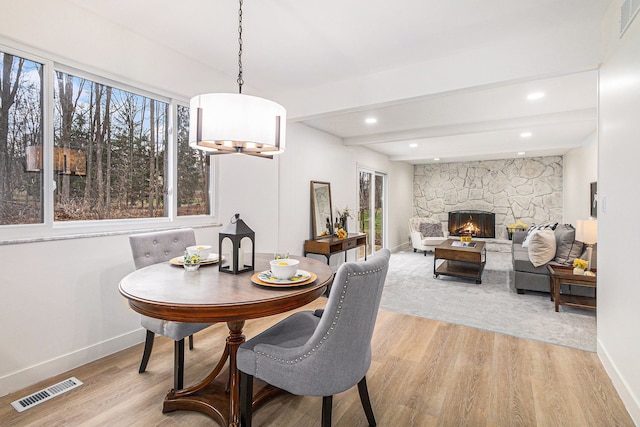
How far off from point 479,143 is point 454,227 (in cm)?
297

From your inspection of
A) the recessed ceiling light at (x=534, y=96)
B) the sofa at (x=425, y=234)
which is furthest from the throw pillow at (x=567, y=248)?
the sofa at (x=425, y=234)

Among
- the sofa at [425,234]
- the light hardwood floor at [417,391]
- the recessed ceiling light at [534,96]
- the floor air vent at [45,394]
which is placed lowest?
the light hardwood floor at [417,391]

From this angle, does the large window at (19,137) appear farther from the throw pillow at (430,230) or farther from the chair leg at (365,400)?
the throw pillow at (430,230)

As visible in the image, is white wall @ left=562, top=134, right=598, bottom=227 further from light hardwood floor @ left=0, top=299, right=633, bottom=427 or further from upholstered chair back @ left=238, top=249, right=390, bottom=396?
upholstered chair back @ left=238, top=249, right=390, bottom=396

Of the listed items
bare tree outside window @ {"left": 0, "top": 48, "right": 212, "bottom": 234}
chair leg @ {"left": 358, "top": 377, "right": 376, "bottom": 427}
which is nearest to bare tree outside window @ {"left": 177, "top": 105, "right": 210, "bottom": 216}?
bare tree outside window @ {"left": 0, "top": 48, "right": 212, "bottom": 234}

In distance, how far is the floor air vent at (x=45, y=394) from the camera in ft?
6.14

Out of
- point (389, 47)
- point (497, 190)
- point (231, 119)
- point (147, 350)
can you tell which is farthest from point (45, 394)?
point (497, 190)

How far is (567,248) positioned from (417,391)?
3241 millimetres

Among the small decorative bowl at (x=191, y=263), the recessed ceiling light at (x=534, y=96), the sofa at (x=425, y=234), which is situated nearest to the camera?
the small decorative bowl at (x=191, y=263)

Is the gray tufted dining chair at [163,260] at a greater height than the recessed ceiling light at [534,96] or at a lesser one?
lesser

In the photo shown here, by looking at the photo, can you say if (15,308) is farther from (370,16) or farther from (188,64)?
(370,16)

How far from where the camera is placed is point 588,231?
3467 mm

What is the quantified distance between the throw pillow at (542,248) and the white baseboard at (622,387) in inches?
68.8

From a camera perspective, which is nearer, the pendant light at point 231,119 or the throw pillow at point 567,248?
the pendant light at point 231,119
